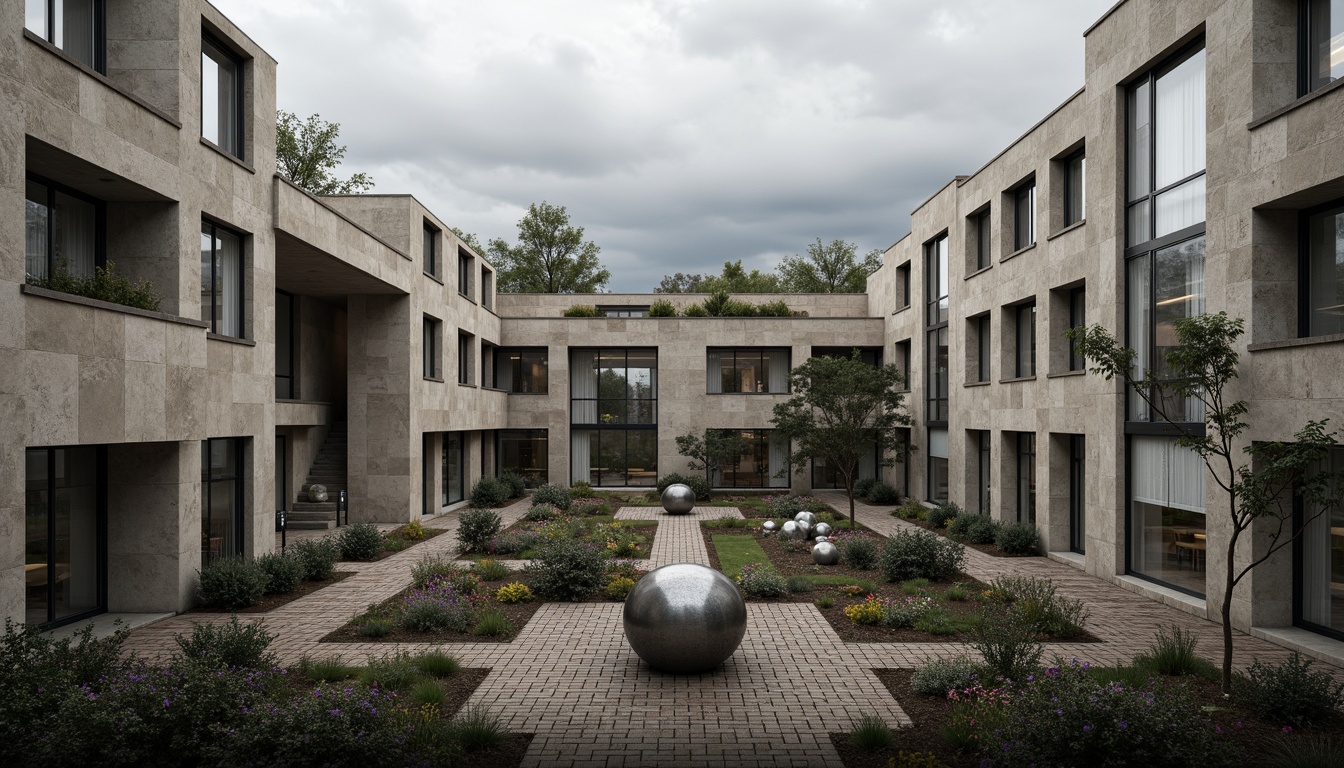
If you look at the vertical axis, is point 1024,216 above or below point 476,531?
above

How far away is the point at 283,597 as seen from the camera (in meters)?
14.6

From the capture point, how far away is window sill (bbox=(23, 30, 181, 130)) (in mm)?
10156

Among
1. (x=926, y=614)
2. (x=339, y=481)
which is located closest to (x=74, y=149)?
(x=926, y=614)

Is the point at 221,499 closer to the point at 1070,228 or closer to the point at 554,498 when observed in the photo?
the point at 554,498

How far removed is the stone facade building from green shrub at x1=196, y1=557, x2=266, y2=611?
31 centimetres

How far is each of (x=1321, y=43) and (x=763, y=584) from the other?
11.8 meters

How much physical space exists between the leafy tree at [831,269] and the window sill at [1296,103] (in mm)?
50976

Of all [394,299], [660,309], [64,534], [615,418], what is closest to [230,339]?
[64,534]

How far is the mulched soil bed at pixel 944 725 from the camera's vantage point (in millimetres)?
7508

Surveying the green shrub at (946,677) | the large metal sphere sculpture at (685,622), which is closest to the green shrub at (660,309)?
the large metal sphere sculpture at (685,622)

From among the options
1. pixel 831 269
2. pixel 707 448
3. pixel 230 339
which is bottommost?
pixel 707 448

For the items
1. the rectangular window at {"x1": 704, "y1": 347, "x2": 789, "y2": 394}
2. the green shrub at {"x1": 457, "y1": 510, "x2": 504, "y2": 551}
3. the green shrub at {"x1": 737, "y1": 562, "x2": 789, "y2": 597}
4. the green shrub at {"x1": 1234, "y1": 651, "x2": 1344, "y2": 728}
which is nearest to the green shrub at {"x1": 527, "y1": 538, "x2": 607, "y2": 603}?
the green shrub at {"x1": 737, "y1": 562, "x2": 789, "y2": 597}

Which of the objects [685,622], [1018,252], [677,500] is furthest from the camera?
[677,500]

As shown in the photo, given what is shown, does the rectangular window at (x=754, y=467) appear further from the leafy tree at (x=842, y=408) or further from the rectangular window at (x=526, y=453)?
the leafy tree at (x=842, y=408)
